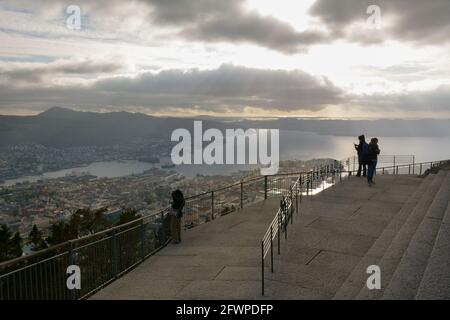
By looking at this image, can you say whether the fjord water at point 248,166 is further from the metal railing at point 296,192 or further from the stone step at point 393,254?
the stone step at point 393,254

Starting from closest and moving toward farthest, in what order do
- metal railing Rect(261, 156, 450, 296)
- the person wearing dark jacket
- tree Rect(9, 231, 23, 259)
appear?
metal railing Rect(261, 156, 450, 296) → the person wearing dark jacket → tree Rect(9, 231, 23, 259)

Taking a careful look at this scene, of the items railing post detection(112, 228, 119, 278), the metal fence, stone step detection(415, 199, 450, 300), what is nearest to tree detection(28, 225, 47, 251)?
the metal fence

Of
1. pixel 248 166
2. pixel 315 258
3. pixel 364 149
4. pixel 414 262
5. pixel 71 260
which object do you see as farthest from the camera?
pixel 248 166

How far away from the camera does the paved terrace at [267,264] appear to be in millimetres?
6145

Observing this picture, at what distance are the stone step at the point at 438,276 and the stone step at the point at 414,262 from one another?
193 mm

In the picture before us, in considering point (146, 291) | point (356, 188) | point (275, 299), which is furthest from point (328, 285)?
point (356, 188)

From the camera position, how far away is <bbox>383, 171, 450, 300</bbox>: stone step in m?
4.77

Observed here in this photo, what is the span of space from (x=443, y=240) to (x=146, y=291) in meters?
4.96

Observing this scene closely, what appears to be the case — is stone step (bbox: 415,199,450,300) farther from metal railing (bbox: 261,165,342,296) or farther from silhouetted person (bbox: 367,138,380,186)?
silhouetted person (bbox: 367,138,380,186)

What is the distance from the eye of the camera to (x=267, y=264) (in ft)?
24.1

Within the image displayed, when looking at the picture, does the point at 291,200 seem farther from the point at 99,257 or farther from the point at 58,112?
the point at 58,112

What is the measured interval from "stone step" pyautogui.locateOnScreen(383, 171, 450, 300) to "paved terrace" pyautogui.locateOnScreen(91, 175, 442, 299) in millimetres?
739

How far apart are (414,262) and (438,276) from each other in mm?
927

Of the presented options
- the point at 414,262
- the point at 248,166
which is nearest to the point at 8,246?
the point at 414,262
